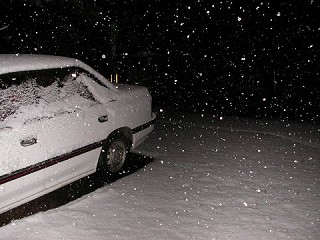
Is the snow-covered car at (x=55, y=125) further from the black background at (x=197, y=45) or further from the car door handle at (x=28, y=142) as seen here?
the black background at (x=197, y=45)

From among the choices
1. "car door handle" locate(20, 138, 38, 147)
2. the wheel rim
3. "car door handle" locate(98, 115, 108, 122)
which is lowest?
the wheel rim

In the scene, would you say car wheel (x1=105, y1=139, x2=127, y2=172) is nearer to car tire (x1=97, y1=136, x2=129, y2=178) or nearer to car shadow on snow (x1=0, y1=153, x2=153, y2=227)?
car tire (x1=97, y1=136, x2=129, y2=178)

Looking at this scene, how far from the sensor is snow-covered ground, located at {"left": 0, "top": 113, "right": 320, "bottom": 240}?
12.0ft

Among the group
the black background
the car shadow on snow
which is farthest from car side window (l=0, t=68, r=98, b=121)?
the black background

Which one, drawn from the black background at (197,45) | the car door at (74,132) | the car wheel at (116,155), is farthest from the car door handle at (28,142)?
the black background at (197,45)

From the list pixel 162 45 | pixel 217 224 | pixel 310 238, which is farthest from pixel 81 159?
pixel 162 45

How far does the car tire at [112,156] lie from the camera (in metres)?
4.67

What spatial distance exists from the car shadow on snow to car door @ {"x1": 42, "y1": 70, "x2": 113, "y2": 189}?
0.38 m

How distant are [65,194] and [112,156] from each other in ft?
2.55

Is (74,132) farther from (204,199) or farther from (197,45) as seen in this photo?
(197,45)

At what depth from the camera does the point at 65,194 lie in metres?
4.58

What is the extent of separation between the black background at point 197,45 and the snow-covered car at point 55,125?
487cm

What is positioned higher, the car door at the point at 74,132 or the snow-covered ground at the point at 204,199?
the car door at the point at 74,132

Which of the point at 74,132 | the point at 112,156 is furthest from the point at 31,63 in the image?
the point at 112,156
